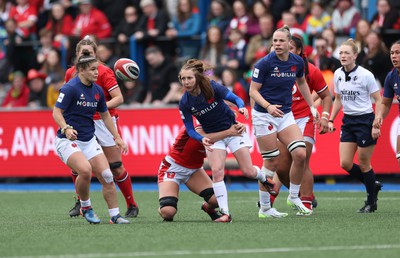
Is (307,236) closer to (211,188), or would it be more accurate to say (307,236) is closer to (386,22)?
(211,188)

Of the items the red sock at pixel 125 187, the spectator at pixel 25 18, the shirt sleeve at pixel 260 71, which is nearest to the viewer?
the shirt sleeve at pixel 260 71

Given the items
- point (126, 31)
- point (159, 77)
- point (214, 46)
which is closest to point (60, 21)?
point (126, 31)

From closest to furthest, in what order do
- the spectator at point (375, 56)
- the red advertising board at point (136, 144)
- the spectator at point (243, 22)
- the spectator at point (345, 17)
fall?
the red advertising board at point (136, 144), the spectator at point (375, 56), the spectator at point (345, 17), the spectator at point (243, 22)

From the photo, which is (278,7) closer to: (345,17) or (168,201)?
(345,17)

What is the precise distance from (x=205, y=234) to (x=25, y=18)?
15205 millimetres

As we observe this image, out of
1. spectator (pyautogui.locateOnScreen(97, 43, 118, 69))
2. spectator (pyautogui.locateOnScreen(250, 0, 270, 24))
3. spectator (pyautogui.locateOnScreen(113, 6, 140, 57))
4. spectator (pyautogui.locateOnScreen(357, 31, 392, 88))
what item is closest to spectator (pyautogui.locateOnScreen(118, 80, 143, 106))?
spectator (pyautogui.locateOnScreen(97, 43, 118, 69))

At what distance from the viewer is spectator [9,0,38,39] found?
923 inches

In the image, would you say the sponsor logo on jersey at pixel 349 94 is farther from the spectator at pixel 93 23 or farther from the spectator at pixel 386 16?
the spectator at pixel 93 23

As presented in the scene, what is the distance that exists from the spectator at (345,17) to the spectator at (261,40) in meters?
1.27

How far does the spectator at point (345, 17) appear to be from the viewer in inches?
741

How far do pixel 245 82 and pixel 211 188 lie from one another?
8.01m

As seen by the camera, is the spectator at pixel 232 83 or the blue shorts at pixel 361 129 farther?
the spectator at pixel 232 83

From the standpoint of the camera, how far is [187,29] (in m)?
21.1

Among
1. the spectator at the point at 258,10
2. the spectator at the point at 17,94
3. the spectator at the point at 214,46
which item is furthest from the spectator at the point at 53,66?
the spectator at the point at 258,10
